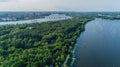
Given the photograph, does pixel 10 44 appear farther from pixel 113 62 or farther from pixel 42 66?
pixel 113 62

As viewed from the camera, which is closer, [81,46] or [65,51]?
[65,51]

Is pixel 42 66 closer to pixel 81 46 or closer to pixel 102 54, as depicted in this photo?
pixel 102 54

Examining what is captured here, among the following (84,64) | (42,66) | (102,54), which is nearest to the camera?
(42,66)

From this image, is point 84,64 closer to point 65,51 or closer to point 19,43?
point 65,51

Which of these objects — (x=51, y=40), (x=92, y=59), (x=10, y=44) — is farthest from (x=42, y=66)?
(x=51, y=40)

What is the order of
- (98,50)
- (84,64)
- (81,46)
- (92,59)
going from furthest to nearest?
(81,46)
(98,50)
(92,59)
(84,64)

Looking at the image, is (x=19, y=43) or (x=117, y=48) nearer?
(x=19, y=43)

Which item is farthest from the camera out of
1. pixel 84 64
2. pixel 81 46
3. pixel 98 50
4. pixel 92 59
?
pixel 81 46

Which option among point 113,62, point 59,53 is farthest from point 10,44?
point 113,62

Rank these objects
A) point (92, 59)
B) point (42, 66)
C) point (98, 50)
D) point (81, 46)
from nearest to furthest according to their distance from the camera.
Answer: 1. point (42, 66)
2. point (92, 59)
3. point (98, 50)
4. point (81, 46)
